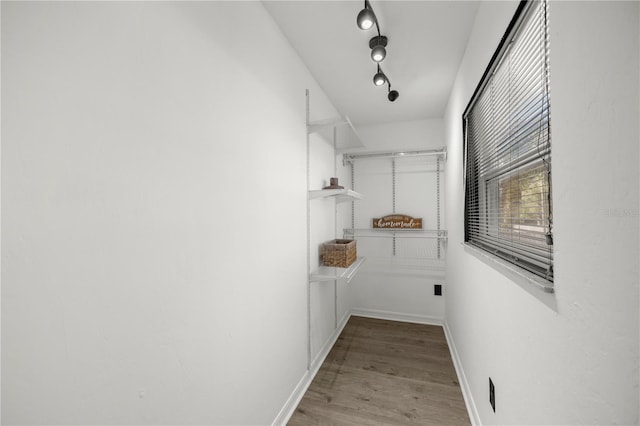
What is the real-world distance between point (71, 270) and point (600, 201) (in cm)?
121

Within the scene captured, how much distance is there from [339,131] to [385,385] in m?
2.12

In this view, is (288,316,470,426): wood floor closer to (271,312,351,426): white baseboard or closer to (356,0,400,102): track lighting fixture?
(271,312,351,426): white baseboard

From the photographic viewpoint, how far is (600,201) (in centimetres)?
57

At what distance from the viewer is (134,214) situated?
31.0 inches

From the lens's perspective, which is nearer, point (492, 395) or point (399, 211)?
point (492, 395)

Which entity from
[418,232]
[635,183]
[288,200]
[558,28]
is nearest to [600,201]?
[635,183]

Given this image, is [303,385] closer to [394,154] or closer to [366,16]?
[366,16]

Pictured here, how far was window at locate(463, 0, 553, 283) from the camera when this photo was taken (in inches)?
33.7

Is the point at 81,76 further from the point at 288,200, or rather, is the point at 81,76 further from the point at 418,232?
the point at 418,232

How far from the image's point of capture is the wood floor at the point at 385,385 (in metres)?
1.72

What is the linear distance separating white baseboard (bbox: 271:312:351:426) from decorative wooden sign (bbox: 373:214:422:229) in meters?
1.33

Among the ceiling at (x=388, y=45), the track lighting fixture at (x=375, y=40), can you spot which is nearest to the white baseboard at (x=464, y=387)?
the track lighting fixture at (x=375, y=40)

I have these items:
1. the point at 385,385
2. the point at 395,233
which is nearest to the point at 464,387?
the point at 385,385

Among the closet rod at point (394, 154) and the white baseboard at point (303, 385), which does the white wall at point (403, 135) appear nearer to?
the closet rod at point (394, 154)
